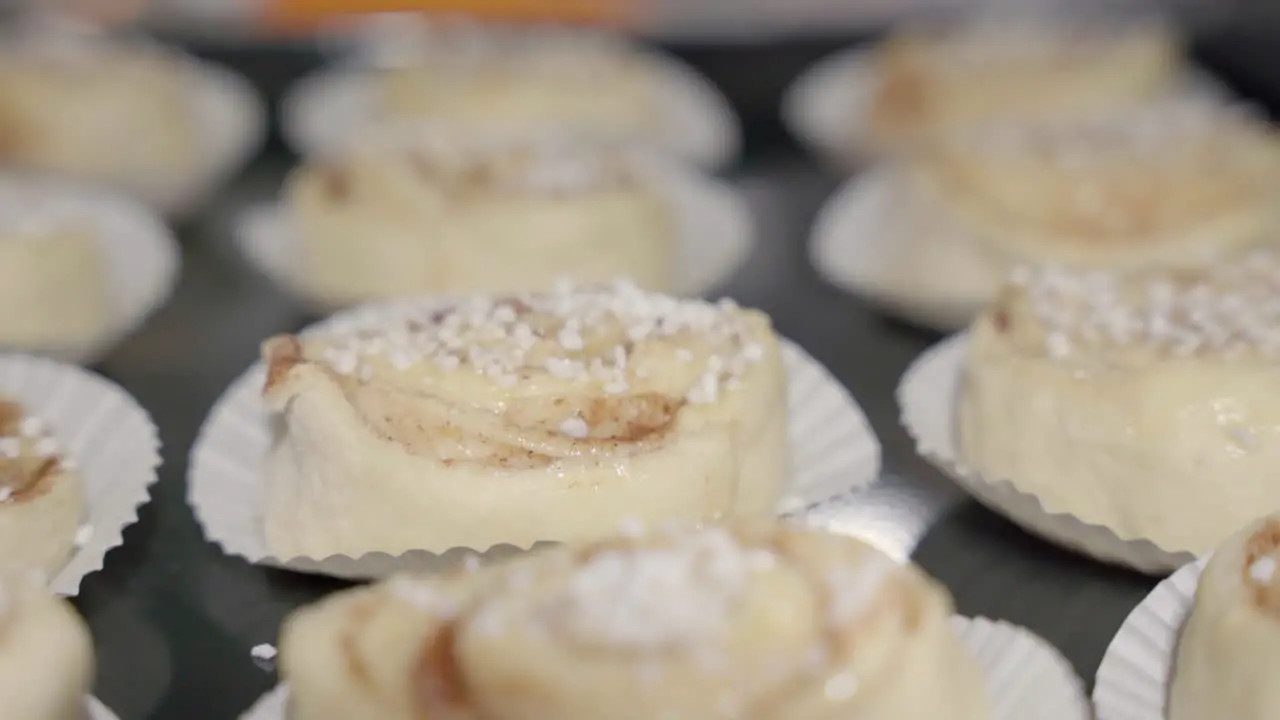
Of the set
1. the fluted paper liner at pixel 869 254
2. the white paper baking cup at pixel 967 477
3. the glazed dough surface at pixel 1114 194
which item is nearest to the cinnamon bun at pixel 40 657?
the white paper baking cup at pixel 967 477

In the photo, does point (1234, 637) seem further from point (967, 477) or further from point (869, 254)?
point (869, 254)

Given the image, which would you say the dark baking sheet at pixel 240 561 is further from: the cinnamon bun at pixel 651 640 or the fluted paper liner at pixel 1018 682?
the cinnamon bun at pixel 651 640

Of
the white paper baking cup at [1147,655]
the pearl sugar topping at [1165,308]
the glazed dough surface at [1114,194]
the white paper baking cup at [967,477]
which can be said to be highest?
the pearl sugar topping at [1165,308]

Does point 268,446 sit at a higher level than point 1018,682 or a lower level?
lower

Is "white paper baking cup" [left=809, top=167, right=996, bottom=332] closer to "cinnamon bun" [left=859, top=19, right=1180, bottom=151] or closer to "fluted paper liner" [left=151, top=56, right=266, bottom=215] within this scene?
"cinnamon bun" [left=859, top=19, right=1180, bottom=151]

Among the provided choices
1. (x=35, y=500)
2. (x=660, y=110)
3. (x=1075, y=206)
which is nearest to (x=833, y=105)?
(x=660, y=110)

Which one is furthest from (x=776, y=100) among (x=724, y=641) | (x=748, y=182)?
(x=724, y=641)
